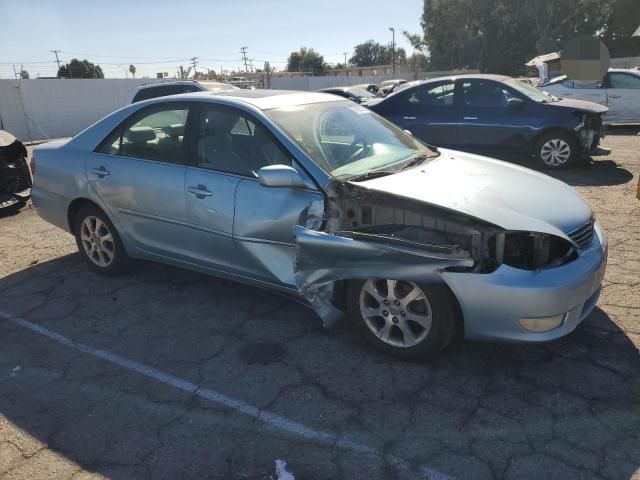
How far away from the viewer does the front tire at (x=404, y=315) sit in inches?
116

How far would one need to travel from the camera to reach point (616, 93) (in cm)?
1217

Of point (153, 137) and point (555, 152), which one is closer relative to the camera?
point (153, 137)

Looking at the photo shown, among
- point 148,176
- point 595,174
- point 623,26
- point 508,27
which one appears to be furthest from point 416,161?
point 623,26

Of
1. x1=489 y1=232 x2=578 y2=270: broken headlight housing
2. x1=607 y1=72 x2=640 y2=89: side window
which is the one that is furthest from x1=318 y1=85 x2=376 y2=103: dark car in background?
x1=489 y1=232 x2=578 y2=270: broken headlight housing

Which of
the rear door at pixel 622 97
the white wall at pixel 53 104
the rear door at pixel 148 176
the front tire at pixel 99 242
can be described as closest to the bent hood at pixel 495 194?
the rear door at pixel 148 176

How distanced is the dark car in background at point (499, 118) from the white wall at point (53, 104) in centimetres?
1457

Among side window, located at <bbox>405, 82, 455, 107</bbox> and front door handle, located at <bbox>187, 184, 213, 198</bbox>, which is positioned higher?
side window, located at <bbox>405, 82, 455, 107</bbox>

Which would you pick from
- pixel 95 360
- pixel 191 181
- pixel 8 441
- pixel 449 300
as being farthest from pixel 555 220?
pixel 8 441

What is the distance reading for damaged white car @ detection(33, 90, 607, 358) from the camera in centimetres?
287

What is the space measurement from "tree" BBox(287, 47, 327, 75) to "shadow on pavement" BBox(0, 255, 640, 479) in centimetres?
8637

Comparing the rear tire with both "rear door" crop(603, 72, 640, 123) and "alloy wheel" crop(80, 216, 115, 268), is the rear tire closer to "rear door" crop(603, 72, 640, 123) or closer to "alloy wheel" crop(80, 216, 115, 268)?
"rear door" crop(603, 72, 640, 123)

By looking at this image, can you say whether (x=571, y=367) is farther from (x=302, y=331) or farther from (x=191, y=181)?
(x=191, y=181)

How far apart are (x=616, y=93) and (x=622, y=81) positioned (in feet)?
0.96

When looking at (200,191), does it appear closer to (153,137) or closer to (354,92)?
(153,137)
